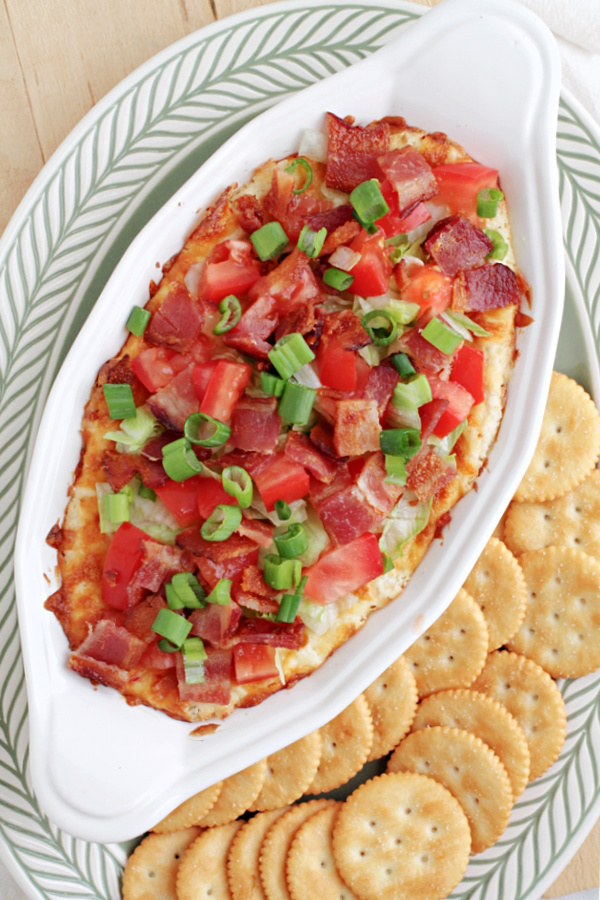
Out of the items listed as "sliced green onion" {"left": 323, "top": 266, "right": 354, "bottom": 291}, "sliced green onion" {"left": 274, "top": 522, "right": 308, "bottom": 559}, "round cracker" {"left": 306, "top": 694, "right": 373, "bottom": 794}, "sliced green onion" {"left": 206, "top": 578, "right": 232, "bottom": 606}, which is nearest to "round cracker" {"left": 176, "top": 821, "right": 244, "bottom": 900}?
"round cracker" {"left": 306, "top": 694, "right": 373, "bottom": 794}

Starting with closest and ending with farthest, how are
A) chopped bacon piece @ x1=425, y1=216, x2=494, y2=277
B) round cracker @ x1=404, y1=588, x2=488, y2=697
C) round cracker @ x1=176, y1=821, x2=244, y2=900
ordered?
chopped bacon piece @ x1=425, y1=216, x2=494, y2=277 → round cracker @ x1=176, y1=821, x2=244, y2=900 → round cracker @ x1=404, y1=588, x2=488, y2=697

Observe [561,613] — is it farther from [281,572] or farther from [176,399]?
[176,399]

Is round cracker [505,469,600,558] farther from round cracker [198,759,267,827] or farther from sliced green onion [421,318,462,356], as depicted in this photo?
round cracker [198,759,267,827]

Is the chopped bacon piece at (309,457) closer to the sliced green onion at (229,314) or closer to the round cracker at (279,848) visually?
the sliced green onion at (229,314)

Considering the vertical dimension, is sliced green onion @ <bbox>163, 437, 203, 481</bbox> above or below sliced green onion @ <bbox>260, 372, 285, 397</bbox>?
below

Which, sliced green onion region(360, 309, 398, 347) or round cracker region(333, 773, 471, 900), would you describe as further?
round cracker region(333, 773, 471, 900)

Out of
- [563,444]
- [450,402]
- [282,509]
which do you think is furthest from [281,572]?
[563,444]

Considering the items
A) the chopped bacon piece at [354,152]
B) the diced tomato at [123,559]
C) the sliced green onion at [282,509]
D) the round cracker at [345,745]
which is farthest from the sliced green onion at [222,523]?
the chopped bacon piece at [354,152]

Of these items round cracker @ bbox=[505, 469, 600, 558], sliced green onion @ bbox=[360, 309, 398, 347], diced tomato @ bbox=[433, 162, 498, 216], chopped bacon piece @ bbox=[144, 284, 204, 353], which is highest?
diced tomato @ bbox=[433, 162, 498, 216]
